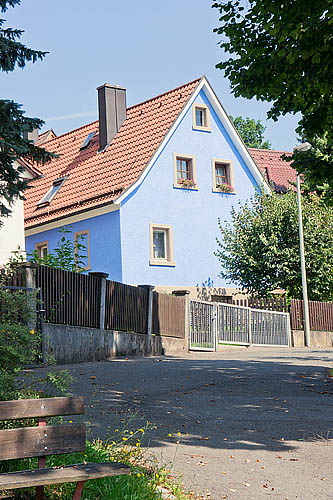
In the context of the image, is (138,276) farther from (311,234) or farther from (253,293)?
(311,234)

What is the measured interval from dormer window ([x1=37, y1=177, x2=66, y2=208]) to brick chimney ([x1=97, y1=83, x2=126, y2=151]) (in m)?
2.57

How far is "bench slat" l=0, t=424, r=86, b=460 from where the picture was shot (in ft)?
17.6

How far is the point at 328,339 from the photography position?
3341 centimetres

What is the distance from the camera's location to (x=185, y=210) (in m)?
34.4

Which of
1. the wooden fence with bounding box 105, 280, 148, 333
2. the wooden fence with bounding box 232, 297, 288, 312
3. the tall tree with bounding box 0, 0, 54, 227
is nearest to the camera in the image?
the tall tree with bounding box 0, 0, 54, 227

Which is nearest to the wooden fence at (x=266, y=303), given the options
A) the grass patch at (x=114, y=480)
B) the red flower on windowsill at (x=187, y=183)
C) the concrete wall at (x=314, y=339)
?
the concrete wall at (x=314, y=339)

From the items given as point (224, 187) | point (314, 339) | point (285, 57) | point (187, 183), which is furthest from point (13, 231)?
point (285, 57)

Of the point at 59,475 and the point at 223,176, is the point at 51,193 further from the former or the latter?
the point at 59,475

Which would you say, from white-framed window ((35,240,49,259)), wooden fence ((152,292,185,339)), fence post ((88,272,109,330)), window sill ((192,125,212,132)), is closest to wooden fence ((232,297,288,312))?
wooden fence ((152,292,185,339))

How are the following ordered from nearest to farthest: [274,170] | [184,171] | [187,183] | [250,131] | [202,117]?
[187,183], [184,171], [202,117], [274,170], [250,131]

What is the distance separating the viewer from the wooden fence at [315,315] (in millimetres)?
31656

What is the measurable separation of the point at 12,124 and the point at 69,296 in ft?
22.3

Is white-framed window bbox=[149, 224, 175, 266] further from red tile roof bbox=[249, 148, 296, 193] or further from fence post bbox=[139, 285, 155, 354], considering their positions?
red tile roof bbox=[249, 148, 296, 193]

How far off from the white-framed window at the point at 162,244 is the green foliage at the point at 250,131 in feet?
127
